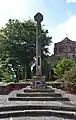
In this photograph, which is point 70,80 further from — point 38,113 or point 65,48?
point 65,48

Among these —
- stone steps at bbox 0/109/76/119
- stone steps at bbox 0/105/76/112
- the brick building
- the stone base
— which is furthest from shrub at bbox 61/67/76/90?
the brick building

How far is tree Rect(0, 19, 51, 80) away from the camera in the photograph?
1350 inches

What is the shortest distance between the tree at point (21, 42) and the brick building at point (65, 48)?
23.6 metres

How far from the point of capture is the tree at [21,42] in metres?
34.3

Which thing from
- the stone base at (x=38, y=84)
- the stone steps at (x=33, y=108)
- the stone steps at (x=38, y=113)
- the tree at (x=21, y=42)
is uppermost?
the tree at (x=21, y=42)

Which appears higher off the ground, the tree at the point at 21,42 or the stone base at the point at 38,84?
the tree at the point at 21,42

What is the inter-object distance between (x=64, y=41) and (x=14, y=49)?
26.9 meters

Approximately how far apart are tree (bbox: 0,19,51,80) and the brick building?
2357cm

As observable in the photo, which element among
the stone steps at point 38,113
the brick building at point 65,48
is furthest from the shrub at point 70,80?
the brick building at point 65,48

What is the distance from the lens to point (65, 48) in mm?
59500

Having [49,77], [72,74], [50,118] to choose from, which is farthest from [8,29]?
[50,118]

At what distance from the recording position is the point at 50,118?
763cm

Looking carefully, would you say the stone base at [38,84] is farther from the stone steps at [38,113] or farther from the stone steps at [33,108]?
the stone steps at [38,113]

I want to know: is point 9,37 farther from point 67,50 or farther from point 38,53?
point 67,50
